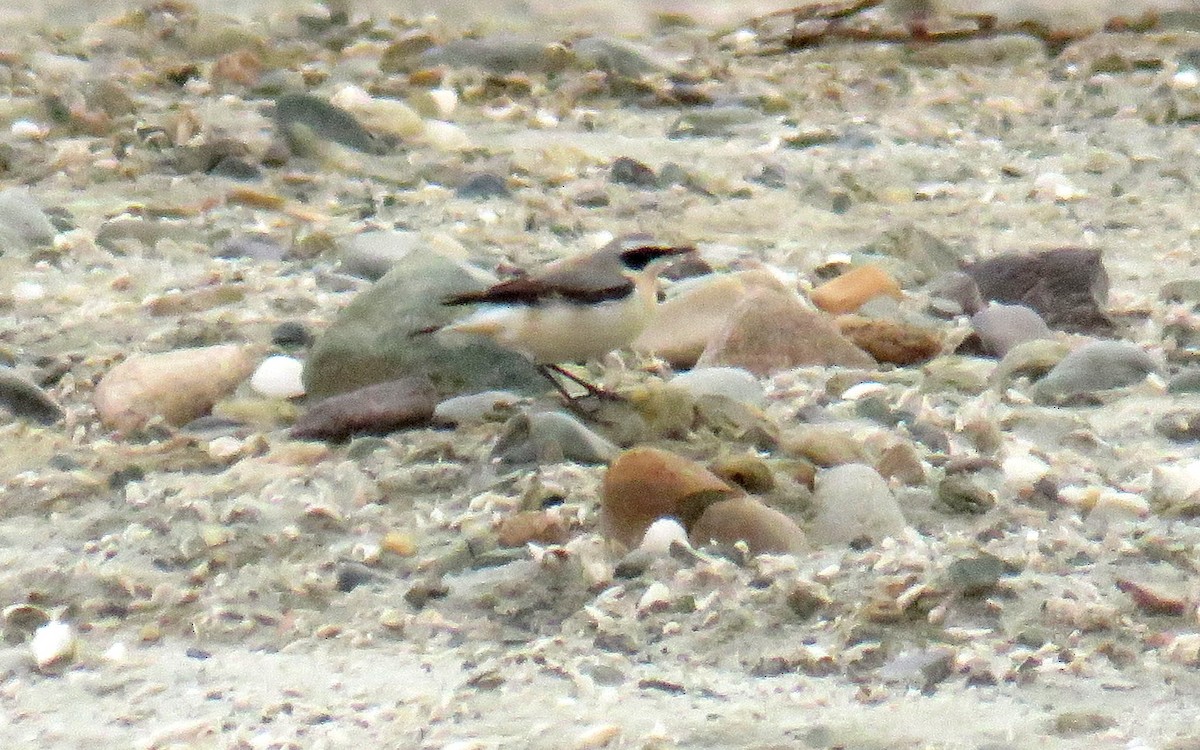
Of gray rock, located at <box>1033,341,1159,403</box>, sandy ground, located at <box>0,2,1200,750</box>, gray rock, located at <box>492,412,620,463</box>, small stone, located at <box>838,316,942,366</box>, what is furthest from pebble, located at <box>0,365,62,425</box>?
gray rock, located at <box>1033,341,1159,403</box>

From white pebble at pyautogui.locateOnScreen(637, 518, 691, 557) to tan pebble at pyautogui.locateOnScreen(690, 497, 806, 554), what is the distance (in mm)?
31

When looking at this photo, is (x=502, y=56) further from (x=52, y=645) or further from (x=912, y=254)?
(x=52, y=645)

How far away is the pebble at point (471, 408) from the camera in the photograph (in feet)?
13.7

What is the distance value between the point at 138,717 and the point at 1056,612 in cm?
146

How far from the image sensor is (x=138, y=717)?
2.88 meters

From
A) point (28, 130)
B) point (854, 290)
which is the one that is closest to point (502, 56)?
point (28, 130)

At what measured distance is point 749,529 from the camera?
3406 mm

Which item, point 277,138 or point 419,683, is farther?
point 277,138

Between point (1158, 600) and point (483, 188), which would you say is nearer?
point (1158, 600)

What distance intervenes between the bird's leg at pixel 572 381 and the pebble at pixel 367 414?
1.10ft

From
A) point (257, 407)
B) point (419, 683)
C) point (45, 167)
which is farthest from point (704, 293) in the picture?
point (45, 167)

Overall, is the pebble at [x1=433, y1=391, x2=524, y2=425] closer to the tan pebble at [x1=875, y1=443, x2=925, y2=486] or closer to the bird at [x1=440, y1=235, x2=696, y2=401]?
the bird at [x1=440, y1=235, x2=696, y2=401]

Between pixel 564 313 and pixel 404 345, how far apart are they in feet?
1.25

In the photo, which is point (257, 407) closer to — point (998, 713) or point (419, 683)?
point (419, 683)
